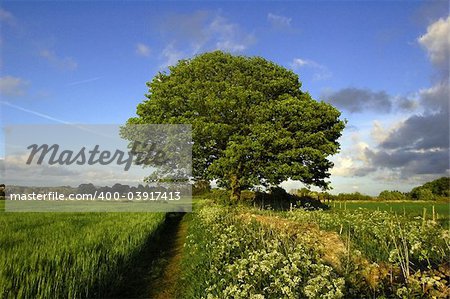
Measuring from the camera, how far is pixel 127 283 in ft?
41.4

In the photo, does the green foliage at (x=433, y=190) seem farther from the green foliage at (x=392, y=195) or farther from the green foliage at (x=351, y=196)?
the green foliage at (x=351, y=196)

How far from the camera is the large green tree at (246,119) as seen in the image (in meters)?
29.6

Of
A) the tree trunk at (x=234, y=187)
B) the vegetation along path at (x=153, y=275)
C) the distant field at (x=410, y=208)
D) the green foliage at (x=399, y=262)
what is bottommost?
the vegetation along path at (x=153, y=275)

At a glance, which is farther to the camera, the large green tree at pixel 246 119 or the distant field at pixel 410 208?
the distant field at pixel 410 208

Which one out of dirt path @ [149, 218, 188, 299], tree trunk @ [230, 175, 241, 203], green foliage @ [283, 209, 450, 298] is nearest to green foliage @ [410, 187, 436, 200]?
tree trunk @ [230, 175, 241, 203]

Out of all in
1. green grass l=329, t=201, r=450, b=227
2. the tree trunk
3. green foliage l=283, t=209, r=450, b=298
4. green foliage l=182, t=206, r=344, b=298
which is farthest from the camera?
the tree trunk

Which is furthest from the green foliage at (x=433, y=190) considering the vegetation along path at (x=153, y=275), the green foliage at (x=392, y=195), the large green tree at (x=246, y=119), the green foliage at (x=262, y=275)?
the green foliage at (x=262, y=275)

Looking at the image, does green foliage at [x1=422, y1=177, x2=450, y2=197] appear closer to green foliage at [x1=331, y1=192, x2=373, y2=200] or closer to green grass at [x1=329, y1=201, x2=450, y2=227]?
green foliage at [x1=331, y1=192, x2=373, y2=200]

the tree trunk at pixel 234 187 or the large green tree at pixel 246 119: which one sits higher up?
the large green tree at pixel 246 119

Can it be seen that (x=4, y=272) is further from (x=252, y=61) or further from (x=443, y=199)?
(x=443, y=199)

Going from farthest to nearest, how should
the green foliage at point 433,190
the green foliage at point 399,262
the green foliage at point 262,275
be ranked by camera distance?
the green foliage at point 433,190 < the green foliage at point 399,262 < the green foliage at point 262,275

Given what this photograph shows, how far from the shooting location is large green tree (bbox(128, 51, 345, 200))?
29641mm

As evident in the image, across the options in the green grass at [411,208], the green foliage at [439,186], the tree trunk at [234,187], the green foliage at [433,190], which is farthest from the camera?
the green foliage at [439,186]

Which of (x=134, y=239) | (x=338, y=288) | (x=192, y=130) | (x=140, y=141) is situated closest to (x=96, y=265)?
(x=134, y=239)
